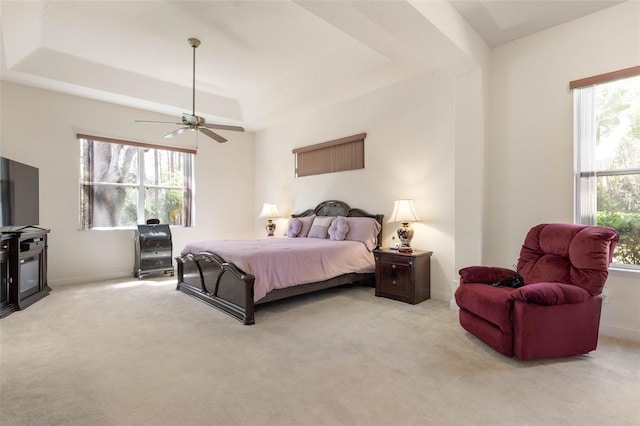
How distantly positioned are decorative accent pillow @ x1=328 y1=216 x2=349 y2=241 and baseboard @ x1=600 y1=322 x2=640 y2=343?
2909 millimetres

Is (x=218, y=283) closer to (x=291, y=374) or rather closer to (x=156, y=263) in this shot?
(x=291, y=374)

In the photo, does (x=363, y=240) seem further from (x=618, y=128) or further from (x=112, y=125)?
(x=112, y=125)

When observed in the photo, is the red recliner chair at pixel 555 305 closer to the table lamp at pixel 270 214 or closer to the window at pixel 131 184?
the table lamp at pixel 270 214

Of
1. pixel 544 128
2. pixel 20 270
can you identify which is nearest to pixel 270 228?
pixel 20 270

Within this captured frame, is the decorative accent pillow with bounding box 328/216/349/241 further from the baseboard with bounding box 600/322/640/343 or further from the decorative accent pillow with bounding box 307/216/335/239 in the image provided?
the baseboard with bounding box 600/322/640/343

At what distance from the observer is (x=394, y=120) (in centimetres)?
461

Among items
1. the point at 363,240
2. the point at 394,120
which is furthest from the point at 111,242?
the point at 394,120

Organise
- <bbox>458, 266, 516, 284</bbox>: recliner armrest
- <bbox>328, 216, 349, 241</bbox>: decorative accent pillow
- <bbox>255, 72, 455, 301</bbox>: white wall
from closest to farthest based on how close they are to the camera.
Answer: <bbox>458, 266, 516, 284</bbox>: recliner armrest
<bbox>255, 72, 455, 301</bbox>: white wall
<bbox>328, 216, 349, 241</bbox>: decorative accent pillow

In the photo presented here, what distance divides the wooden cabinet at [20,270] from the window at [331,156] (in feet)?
13.0

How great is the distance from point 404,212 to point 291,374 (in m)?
2.58

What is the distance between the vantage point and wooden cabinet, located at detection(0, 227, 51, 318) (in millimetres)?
3454

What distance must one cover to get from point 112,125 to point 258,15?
350 cm

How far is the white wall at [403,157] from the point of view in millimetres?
4047

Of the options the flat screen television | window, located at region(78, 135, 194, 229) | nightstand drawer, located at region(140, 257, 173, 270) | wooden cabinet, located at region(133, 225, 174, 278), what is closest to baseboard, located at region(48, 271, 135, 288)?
wooden cabinet, located at region(133, 225, 174, 278)
